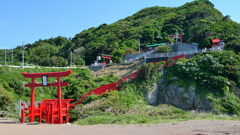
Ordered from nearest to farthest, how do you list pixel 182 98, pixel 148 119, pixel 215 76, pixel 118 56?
pixel 148 119, pixel 182 98, pixel 215 76, pixel 118 56

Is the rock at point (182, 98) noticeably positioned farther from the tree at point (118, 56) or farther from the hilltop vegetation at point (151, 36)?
the tree at point (118, 56)

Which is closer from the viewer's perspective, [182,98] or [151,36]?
[182,98]

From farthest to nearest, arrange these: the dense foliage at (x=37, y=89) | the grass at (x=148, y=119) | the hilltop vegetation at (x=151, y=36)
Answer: the hilltop vegetation at (x=151, y=36) → the dense foliage at (x=37, y=89) → the grass at (x=148, y=119)

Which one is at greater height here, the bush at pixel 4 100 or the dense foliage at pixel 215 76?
the dense foliage at pixel 215 76

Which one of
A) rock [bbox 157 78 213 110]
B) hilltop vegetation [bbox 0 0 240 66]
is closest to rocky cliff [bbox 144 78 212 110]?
rock [bbox 157 78 213 110]

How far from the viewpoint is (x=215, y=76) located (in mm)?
25938

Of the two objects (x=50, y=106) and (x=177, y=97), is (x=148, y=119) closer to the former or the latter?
(x=50, y=106)

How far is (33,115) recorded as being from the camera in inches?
696

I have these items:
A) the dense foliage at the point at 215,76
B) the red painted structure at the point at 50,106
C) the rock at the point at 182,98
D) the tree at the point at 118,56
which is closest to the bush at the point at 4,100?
the red painted structure at the point at 50,106

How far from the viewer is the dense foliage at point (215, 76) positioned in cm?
2424

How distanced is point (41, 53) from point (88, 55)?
15.5m

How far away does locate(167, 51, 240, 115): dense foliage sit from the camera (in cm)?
2424

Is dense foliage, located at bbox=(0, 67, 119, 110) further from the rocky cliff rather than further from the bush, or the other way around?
the rocky cliff

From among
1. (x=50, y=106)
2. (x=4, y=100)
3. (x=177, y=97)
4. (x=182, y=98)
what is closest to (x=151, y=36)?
(x=177, y=97)
